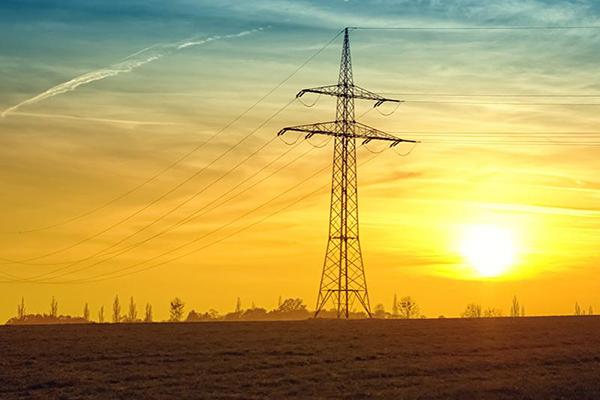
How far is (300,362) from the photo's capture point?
168ft

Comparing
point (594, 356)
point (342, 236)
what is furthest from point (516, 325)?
point (594, 356)

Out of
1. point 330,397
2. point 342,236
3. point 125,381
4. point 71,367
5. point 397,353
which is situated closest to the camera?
point 330,397

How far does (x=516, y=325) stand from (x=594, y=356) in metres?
25.5

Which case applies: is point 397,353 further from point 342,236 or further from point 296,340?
point 342,236

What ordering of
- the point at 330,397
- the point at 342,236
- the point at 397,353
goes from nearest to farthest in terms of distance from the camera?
1. the point at 330,397
2. the point at 397,353
3. the point at 342,236

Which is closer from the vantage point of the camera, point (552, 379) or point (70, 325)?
point (552, 379)

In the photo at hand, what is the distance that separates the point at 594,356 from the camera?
2265 inches

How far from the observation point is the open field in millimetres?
41312

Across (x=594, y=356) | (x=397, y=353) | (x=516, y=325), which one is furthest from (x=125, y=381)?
(x=516, y=325)

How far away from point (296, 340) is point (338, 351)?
309 inches

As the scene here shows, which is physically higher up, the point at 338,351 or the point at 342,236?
the point at 342,236

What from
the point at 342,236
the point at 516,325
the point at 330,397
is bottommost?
the point at 330,397

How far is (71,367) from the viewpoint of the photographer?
48.4 meters

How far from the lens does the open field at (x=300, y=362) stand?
136ft
